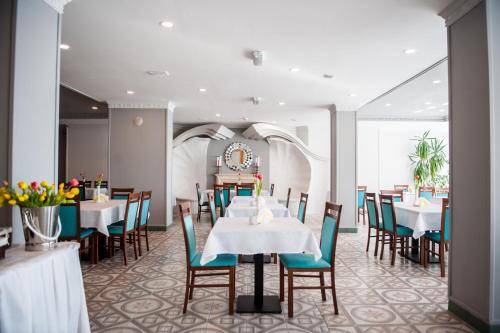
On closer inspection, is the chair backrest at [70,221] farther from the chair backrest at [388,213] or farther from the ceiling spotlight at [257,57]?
the chair backrest at [388,213]

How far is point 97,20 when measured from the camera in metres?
3.34

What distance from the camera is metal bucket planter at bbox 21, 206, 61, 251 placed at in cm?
204

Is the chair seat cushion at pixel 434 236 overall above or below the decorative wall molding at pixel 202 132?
below

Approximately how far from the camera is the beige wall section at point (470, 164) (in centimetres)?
271

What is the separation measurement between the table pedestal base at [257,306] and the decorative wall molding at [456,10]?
3.17m

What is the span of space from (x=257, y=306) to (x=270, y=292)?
19.7 inches

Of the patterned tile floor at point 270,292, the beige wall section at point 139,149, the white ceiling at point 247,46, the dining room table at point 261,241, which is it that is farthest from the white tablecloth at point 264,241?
the beige wall section at point 139,149

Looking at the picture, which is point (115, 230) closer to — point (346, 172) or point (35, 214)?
point (35, 214)

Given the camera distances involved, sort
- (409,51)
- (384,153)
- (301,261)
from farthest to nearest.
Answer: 1. (384,153)
2. (409,51)
3. (301,261)

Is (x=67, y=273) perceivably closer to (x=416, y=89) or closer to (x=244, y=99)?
(x=244, y=99)

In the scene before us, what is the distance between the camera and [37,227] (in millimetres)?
2064

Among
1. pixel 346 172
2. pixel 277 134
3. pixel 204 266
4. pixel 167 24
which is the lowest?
pixel 204 266

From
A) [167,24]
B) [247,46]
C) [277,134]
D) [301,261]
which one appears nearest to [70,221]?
[167,24]

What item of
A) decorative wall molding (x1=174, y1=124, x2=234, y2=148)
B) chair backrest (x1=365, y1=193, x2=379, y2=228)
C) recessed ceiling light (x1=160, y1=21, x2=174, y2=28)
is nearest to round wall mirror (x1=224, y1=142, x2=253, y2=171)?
decorative wall molding (x1=174, y1=124, x2=234, y2=148)
